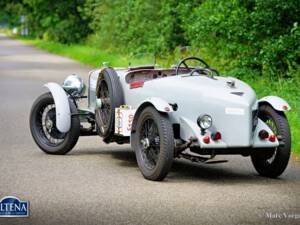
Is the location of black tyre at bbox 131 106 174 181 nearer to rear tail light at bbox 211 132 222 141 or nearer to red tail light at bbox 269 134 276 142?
rear tail light at bbox 211 132 222 141

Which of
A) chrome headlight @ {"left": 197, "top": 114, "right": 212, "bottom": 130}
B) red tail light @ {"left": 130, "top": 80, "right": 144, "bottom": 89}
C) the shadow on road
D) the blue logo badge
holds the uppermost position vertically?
red tail light @ {"left": 130, "top": 80, "right": 144, "bottom": 89}

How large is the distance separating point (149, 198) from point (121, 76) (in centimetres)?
243

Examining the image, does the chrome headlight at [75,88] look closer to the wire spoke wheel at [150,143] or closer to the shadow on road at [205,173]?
the shadow on road at [205,173]

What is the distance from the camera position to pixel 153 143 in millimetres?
9492

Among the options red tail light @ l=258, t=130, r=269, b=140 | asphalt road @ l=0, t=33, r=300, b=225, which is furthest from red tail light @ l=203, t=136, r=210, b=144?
red tail light @ l=258, t=130, r=269, b=140

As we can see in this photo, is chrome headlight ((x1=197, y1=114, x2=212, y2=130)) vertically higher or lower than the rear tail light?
higher

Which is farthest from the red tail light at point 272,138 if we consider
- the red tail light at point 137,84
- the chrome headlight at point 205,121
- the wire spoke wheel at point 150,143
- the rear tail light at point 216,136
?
the red tail light at point 137,84

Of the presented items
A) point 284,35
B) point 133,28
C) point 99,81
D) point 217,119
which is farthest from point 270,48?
point 133,28

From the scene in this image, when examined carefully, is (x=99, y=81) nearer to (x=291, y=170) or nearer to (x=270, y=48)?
(x=291, y=170)

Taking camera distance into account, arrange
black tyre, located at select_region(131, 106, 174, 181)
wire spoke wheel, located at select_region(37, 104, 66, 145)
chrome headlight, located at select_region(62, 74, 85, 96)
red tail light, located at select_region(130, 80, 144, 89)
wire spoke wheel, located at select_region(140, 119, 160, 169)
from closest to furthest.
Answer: black tyre, located at select_region(131, 106, 174, 181)
wire spoke wheel, located at select_region(140, 119, 160, 169)
red tail light, located at select_region(130, 80, 144, 89)
wire spoke wheel, located at select_region(37, 104, 66, 145)
chrome headlight, located at select_region(62, 74, 85, 96)

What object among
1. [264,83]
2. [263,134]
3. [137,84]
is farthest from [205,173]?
[264,83]

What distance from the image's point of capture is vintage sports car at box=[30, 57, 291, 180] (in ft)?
30.1

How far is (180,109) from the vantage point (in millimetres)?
9547

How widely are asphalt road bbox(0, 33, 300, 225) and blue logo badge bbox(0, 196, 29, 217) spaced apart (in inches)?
3.2
